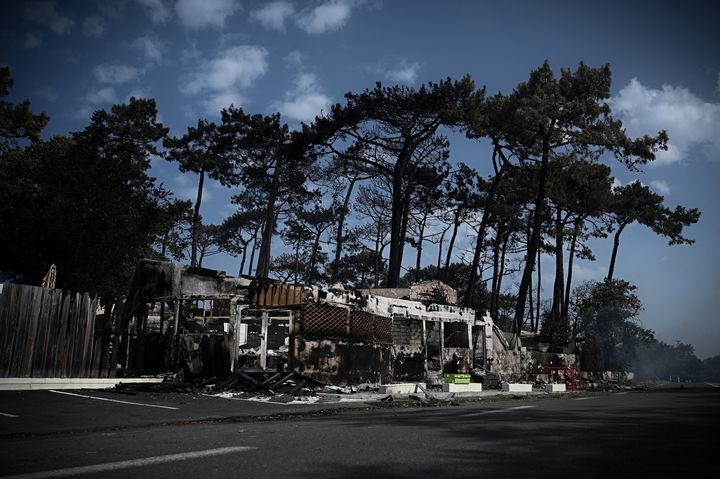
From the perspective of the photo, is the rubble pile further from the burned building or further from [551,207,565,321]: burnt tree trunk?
[551,207,565,321]: burnt tree trunk

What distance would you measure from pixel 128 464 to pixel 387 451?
203 centimetres

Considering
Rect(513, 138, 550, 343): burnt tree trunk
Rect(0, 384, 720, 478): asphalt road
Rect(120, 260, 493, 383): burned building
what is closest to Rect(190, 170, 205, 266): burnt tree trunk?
Rect(120, 260, 493, 383): burned building

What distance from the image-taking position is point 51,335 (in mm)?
13305

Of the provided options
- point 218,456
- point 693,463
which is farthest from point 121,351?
point 693,463

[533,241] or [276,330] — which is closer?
[276,330]

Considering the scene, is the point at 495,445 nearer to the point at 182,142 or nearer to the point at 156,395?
the point at 156,395

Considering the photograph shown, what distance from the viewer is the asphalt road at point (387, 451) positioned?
13.0ft

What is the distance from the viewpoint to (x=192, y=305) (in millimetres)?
22703

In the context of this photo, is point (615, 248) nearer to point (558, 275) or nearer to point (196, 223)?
point (558, 275)

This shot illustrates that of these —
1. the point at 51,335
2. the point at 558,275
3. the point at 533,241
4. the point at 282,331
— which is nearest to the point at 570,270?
the point at 558,275

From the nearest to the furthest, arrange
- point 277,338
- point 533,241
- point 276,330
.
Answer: point 277,338 < point 276,330 < point 533,241

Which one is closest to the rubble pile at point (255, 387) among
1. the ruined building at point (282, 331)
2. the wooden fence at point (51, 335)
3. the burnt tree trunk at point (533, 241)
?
the ruined building at point (282, 331)

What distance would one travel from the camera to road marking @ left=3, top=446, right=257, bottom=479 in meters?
3.88

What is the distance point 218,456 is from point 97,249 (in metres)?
24.9
